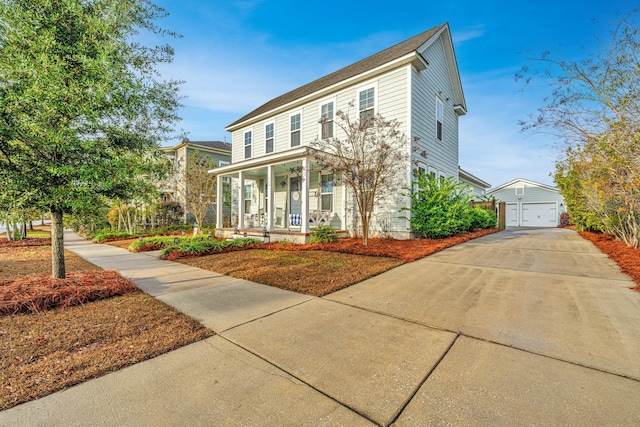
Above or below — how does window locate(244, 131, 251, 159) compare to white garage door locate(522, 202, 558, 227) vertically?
above

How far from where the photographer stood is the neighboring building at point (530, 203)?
21.7 m

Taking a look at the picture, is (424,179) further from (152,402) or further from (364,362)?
(152,402)

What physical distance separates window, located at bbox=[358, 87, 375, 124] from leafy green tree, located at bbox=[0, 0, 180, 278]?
7.32 metres

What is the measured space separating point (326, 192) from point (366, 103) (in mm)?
3895

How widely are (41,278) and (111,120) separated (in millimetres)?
2814

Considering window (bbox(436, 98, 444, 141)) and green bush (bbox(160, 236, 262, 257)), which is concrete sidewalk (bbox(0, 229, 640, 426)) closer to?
green bush (bbox(160, 236, 262, 257))

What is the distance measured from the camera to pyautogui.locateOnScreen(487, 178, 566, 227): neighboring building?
21.7 meters

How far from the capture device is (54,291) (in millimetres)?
3686

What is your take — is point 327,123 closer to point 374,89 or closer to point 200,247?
point 374,89

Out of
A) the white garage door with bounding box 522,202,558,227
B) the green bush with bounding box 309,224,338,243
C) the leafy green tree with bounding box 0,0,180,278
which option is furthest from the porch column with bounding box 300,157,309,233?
the white garage door with bounding box 522,202,558,227

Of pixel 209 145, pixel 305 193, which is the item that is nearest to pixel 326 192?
pixel 305 193

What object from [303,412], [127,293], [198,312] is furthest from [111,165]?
[303,412]

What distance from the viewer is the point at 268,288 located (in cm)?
438

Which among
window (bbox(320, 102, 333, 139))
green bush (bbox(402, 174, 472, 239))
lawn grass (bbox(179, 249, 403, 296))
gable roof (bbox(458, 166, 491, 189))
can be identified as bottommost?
lawn grass (bbox(179, 249, 403, 296))
